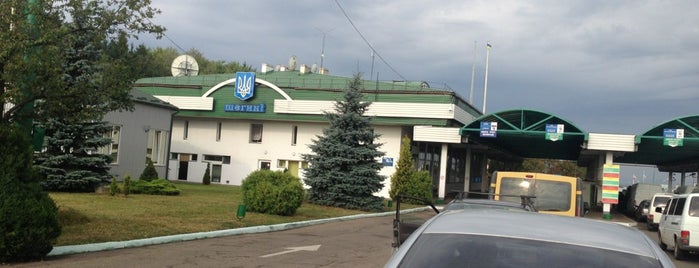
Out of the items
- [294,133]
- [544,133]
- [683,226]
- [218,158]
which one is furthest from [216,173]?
[683,226]

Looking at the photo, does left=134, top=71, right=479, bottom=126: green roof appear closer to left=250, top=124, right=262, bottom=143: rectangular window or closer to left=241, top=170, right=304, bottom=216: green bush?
left=250, top=124, right=262, bottom=143: rectangular window

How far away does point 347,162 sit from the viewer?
96.8ft

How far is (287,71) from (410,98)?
766 inches

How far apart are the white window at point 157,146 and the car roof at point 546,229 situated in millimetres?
35356

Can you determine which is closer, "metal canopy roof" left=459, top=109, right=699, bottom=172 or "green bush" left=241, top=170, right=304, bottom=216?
"green bush" left=241, top=170, right=304, bottom=216

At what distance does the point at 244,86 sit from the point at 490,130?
18.7m

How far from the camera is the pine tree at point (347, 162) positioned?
29.0 meters

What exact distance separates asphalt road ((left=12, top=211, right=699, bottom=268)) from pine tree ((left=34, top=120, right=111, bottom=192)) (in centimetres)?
1041

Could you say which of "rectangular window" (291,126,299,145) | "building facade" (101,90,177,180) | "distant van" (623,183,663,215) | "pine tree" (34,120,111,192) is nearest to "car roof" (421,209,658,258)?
"pine tree" (34,120,111,192)

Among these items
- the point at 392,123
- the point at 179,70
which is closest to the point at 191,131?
the point at 179,70

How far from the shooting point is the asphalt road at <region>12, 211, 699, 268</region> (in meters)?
10.8

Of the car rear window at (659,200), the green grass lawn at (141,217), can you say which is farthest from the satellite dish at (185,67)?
the car rear window at (659,200)

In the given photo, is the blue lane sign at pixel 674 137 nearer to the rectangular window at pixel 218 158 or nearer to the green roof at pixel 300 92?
the green roof at pixel 300 92

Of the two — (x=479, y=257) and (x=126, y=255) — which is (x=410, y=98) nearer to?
(x=126, y=255)
